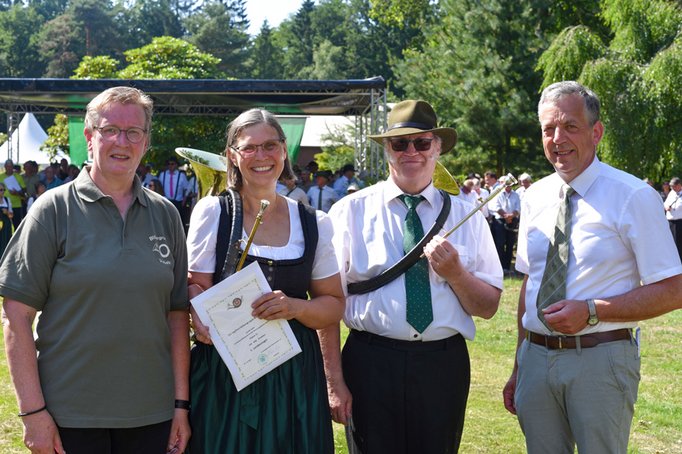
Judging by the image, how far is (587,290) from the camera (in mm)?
3439

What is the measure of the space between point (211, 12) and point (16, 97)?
68.0 meters

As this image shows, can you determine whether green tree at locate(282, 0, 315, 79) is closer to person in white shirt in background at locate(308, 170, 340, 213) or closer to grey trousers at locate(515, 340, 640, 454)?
person in white shirt in background at locate(308, 170, 340, 213)

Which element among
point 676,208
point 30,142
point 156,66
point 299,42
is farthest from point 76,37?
point 676,208

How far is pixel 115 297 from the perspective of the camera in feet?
9.64

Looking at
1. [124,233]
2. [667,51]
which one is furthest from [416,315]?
[667,51]

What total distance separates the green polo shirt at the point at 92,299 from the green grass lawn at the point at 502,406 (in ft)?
9.50

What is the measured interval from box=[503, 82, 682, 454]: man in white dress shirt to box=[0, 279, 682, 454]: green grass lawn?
2.34 meters

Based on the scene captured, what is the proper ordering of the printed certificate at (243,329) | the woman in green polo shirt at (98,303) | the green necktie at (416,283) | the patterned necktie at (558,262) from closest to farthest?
the woman in green polo shirt at (98,303) → the printed certificate at (243,329) → the patterned necktie at (558,262) → the green necktie at (416,283)

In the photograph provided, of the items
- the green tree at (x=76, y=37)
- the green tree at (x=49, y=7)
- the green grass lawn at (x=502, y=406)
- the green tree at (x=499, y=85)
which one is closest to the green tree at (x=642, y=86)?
the green tree at (x=499, y=85)

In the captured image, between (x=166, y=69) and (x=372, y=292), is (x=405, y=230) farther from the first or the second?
(x=166, y=69)

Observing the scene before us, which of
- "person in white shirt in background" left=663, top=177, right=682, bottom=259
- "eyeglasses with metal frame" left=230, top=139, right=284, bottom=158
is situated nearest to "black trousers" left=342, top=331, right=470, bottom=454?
"eyeglasses with metal frame" left=230, top=139, right=284, bottom=158

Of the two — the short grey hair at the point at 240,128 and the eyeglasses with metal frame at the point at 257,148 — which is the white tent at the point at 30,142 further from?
the eyeglasses with metal frame at the point at 257,148

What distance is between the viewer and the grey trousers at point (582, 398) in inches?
133

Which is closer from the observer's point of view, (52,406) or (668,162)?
(52,406)
